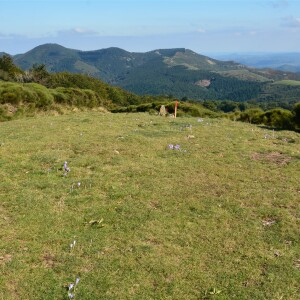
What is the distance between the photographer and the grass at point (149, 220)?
586 cm

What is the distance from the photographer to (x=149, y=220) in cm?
773

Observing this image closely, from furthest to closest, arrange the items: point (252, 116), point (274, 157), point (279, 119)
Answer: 1. point (252, 116)
2. point (279, 119)
3. point (274, 157)

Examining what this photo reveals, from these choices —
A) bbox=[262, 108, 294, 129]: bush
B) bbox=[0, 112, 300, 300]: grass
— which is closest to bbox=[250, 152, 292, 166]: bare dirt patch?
bbox=[0, 112, 300, 300]: grass

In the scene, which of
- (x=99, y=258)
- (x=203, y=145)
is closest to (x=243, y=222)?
(x=99, y=258)

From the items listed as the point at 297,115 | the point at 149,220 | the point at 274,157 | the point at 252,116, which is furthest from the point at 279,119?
the point at 149,220

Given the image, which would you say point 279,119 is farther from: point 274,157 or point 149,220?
point 149,220

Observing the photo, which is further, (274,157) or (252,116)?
(252,116)

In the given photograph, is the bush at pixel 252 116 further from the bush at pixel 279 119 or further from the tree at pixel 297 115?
the tree at pixel 297 115

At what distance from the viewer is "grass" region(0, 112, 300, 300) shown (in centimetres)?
586

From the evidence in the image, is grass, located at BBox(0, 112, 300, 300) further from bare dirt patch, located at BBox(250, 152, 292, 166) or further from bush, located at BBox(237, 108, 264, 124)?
bush, located at BBox(237, 108, 264, 124)

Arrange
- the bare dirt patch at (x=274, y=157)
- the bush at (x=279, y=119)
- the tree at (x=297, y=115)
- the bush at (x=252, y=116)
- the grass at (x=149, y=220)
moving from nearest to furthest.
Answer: the grass at (x=149, y=220) < the bare dirt patch at (x=274, y=157) < the tree at (x=297, y=115) < the bush at (x=279, y=119) < the bush at (x=252, y=116)

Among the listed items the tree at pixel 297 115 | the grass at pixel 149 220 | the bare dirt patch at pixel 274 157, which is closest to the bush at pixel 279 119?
the tree at pixel 297 115

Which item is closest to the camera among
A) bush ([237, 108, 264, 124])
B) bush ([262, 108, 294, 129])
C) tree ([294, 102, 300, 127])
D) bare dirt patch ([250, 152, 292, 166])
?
bare dirt patch ([250, 152, 292, 166])

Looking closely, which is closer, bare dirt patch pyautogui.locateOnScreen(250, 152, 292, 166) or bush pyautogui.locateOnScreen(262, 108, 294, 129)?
bare dirt patch pyautogui.locateOnScreen(250, 152, 292, 166)
